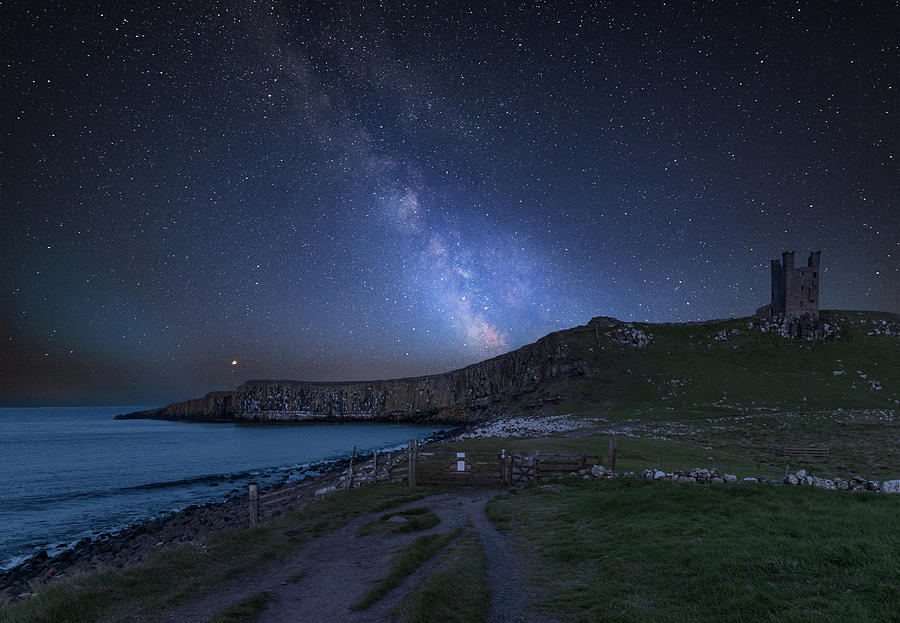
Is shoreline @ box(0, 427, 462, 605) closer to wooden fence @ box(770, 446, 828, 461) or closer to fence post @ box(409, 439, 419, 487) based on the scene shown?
fence post @ box(409, 439, 419, 487)

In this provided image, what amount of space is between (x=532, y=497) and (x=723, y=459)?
67.0 ft

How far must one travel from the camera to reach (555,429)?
65.6 meters

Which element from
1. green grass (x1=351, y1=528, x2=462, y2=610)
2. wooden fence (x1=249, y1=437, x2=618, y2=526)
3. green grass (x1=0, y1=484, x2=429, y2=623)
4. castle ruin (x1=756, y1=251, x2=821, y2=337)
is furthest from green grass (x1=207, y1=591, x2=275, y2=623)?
castle ruin (x1=756, y1=251, x2=821, y2=337)

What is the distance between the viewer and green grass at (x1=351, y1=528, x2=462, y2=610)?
1138 cm

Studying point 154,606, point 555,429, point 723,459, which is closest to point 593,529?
point 154,606

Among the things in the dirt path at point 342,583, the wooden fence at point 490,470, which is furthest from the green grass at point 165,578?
the wooden fence at point 490,470

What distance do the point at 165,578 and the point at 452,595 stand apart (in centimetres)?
819

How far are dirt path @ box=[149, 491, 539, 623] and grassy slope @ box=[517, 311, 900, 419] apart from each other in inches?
2582

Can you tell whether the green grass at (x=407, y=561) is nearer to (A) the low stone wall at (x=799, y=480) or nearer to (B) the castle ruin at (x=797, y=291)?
(A) the low stone wall at (x=799, y=480)

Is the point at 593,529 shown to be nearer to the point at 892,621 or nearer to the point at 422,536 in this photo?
the point at 422,536

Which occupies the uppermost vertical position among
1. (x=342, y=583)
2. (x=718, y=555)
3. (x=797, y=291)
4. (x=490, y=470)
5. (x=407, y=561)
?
(x=797, y=291)

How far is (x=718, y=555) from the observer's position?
457 inches

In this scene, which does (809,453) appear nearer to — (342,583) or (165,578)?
(342,583)

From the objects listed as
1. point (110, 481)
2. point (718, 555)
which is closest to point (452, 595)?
point (718, 555)
